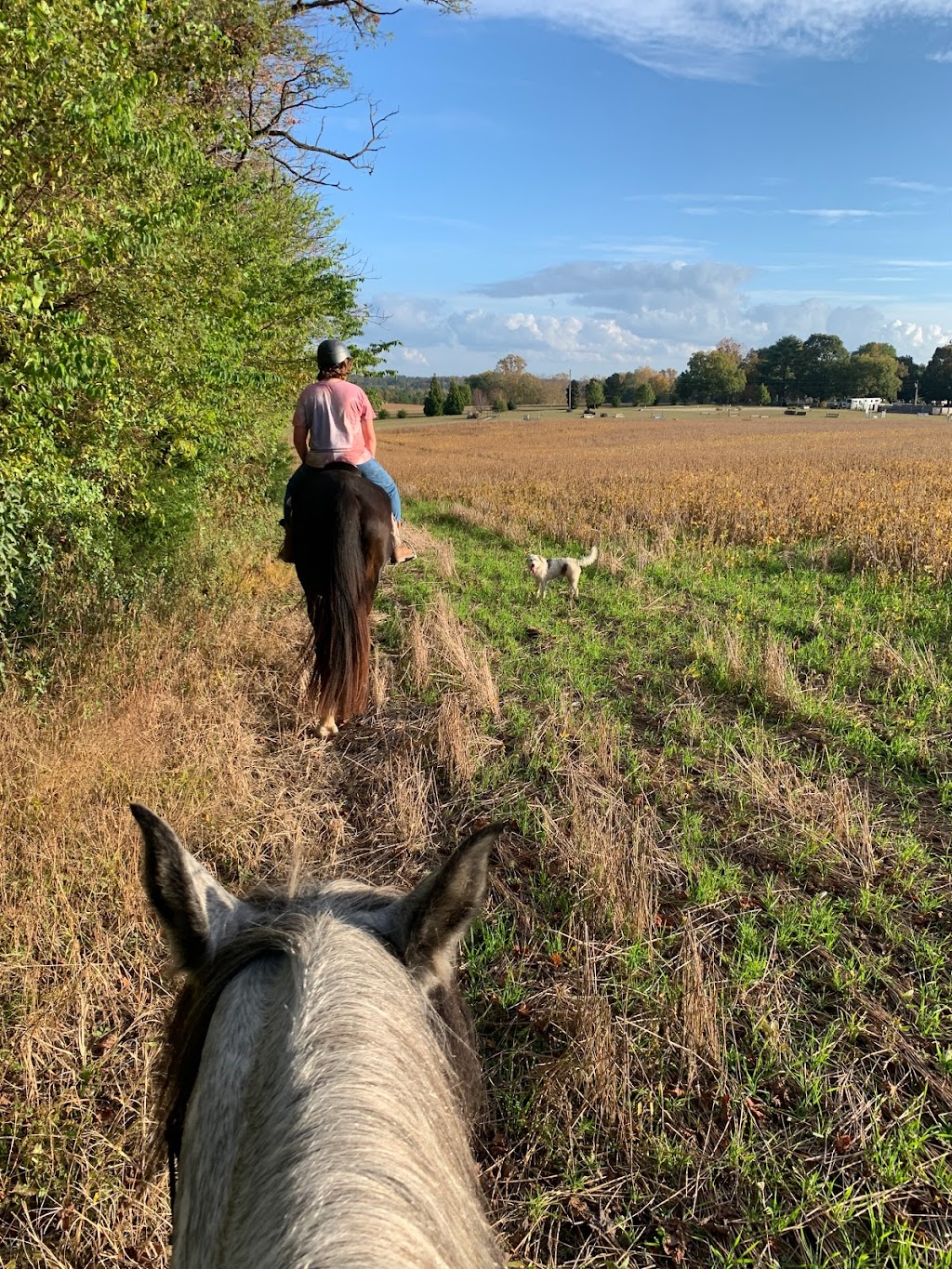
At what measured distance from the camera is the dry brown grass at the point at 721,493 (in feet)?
36.6

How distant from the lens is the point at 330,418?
5.62m

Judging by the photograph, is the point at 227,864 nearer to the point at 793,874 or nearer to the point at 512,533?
the point at 793,874

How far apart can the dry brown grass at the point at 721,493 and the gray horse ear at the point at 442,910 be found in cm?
978

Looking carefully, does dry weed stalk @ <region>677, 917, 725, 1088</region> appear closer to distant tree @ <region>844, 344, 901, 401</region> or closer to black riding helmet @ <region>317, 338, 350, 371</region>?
black riding helmet @ <region>317, 338, 350, 371</region>

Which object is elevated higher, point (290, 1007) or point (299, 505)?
point (299, 505)

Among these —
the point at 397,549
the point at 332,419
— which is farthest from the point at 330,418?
the point at 397,549

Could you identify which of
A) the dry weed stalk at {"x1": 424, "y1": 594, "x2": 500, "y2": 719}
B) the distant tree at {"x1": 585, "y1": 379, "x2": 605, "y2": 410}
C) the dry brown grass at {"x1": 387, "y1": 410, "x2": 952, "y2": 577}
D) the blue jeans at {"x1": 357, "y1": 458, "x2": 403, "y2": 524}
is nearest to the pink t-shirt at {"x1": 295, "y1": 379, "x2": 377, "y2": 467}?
the blue jeans at {"x1": 357, "y1": 458, "x2": 403, "y2": 524}

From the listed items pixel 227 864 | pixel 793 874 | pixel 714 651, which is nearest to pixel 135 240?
pixel 227 864

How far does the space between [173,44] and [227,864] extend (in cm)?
538

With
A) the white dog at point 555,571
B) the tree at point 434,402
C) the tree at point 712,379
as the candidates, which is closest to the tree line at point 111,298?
the white dog at point 555,571

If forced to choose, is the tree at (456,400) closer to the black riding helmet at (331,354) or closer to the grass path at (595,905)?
the black riding helmet at (331,354)

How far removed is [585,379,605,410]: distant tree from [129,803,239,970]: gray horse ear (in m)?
121

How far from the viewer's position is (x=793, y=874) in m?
3.71

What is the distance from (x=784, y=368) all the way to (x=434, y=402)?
6256 cm
